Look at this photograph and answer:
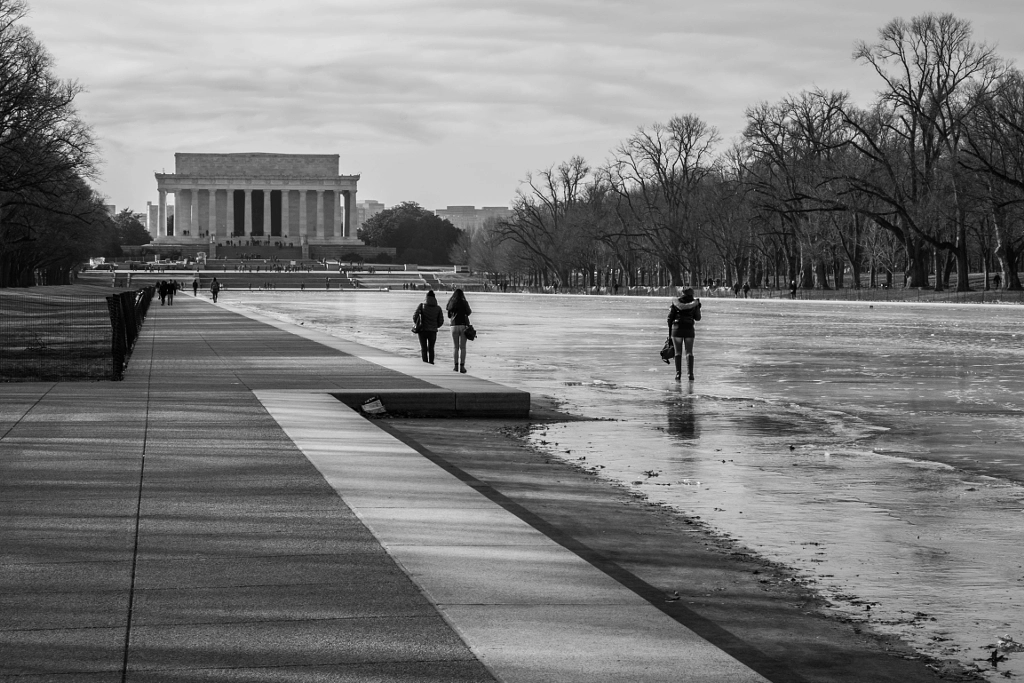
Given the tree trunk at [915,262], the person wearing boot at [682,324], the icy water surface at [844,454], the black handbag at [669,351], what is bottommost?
the icy water surface at [844,454]

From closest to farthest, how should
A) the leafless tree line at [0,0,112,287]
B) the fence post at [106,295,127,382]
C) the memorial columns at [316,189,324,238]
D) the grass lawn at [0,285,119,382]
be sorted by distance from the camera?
the fence post at [106,295,127,382]
the grass lawn at [0,285,119,382]
the leafless tree line at [0,0,112,287]
the memorial columns at [316,189,324,238]

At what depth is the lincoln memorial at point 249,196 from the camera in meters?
190

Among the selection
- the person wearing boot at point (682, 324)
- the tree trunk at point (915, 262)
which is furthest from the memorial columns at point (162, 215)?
the person wearing boot at point (682, 324)

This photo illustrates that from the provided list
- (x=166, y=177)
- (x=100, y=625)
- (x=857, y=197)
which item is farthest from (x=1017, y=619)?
(x=166, y=177)

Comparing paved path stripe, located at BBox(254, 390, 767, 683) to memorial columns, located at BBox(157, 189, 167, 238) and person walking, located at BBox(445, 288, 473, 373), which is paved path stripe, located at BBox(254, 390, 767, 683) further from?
memorial columns, located at BBox(157, 189, 167, 238)

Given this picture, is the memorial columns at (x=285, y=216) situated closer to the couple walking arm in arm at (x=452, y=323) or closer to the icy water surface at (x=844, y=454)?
the icy water surface at (x=844, y=454)

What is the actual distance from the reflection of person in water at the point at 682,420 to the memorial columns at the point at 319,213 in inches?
7030

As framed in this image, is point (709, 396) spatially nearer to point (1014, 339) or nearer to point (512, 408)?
point (512, 408)

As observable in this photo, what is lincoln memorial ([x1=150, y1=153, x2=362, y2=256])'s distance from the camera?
189875 millimetres

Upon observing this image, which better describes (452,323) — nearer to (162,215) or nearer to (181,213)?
(181,213)

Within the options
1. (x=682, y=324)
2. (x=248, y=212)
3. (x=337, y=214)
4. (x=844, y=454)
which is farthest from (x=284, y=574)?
(x=337, y=214)

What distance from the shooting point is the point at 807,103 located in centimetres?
7919

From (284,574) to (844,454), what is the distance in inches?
299

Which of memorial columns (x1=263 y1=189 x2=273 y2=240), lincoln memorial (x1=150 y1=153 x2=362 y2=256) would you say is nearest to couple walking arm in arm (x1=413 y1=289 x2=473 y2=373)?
lincoln memorial (x1=150 y1=153 x2=362 y2=256)
